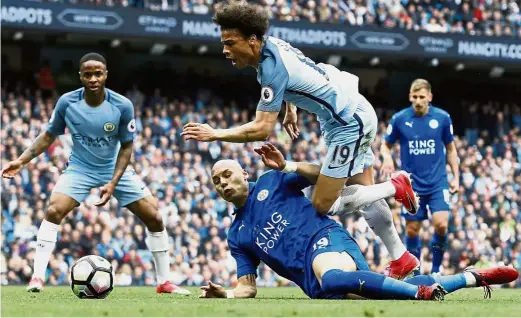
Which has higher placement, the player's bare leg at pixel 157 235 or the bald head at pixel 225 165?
the bald head at pixel 225 165

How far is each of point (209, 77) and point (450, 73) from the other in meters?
8.35

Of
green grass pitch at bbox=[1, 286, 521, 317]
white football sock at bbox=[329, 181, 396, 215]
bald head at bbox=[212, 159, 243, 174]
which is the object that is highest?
bald head at bbox=[212, 159, 243, 174]

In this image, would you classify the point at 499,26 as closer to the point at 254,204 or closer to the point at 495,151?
the point at 495,151

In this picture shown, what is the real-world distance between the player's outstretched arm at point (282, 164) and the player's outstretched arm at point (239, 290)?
97 cm

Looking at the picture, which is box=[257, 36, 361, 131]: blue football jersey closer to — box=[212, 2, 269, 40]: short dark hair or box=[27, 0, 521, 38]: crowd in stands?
box=[212, 2, 269, 40]: short dark hair

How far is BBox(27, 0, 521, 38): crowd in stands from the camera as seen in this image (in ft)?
86.4

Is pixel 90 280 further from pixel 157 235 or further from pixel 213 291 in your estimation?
pixel 157 235

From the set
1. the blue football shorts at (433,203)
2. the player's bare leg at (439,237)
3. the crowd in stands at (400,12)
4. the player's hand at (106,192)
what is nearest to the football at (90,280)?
the player's hand at (106,192)

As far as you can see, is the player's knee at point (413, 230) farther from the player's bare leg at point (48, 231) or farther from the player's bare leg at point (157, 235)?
the player's bare leg at point (48, 231)

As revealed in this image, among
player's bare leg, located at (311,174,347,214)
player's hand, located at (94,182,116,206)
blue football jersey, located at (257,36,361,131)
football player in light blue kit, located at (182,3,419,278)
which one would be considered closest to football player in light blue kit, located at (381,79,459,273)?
football player in light blue kit, located at (182,3,419,278)

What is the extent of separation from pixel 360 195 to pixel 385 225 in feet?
2.93

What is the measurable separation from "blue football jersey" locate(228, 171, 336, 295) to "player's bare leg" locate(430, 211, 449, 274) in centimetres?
501

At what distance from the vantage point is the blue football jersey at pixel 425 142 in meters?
13.6

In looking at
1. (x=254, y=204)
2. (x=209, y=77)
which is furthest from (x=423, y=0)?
(x=254, y=204)
